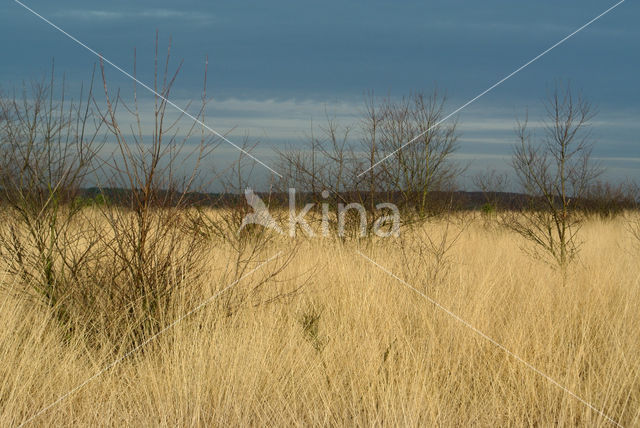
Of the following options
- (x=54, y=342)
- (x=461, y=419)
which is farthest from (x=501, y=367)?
(x=54, y=342)

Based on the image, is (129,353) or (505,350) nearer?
(129,353)

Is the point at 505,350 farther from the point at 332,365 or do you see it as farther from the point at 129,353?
the point at 129,353

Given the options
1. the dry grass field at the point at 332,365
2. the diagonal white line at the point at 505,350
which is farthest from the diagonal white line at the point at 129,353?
the diagonal white line at the point at 505,350

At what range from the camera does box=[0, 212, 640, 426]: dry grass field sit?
296cm

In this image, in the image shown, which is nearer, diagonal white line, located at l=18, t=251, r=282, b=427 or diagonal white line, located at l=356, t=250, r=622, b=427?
diagonal white line, located at l=18, t=251, r=282, b=427

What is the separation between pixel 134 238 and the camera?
158 inches

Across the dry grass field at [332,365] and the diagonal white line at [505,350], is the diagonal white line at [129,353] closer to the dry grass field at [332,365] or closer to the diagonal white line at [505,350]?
the dry grass field at [332,365]

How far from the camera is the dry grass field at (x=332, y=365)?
2965 mm

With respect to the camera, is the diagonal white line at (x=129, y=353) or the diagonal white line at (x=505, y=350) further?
the diagonal white line at (x=505, y=350)

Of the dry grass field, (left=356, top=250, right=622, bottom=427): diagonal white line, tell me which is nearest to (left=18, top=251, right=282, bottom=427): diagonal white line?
the dry grass field

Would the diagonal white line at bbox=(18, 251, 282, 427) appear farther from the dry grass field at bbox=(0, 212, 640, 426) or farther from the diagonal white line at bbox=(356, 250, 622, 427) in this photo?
the diagonal white line at bbox=(356, 250, 622, 427)

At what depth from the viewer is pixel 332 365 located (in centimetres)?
341

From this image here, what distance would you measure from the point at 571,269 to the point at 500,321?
3.35 meters

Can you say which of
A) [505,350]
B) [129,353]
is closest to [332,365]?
[505,350]
